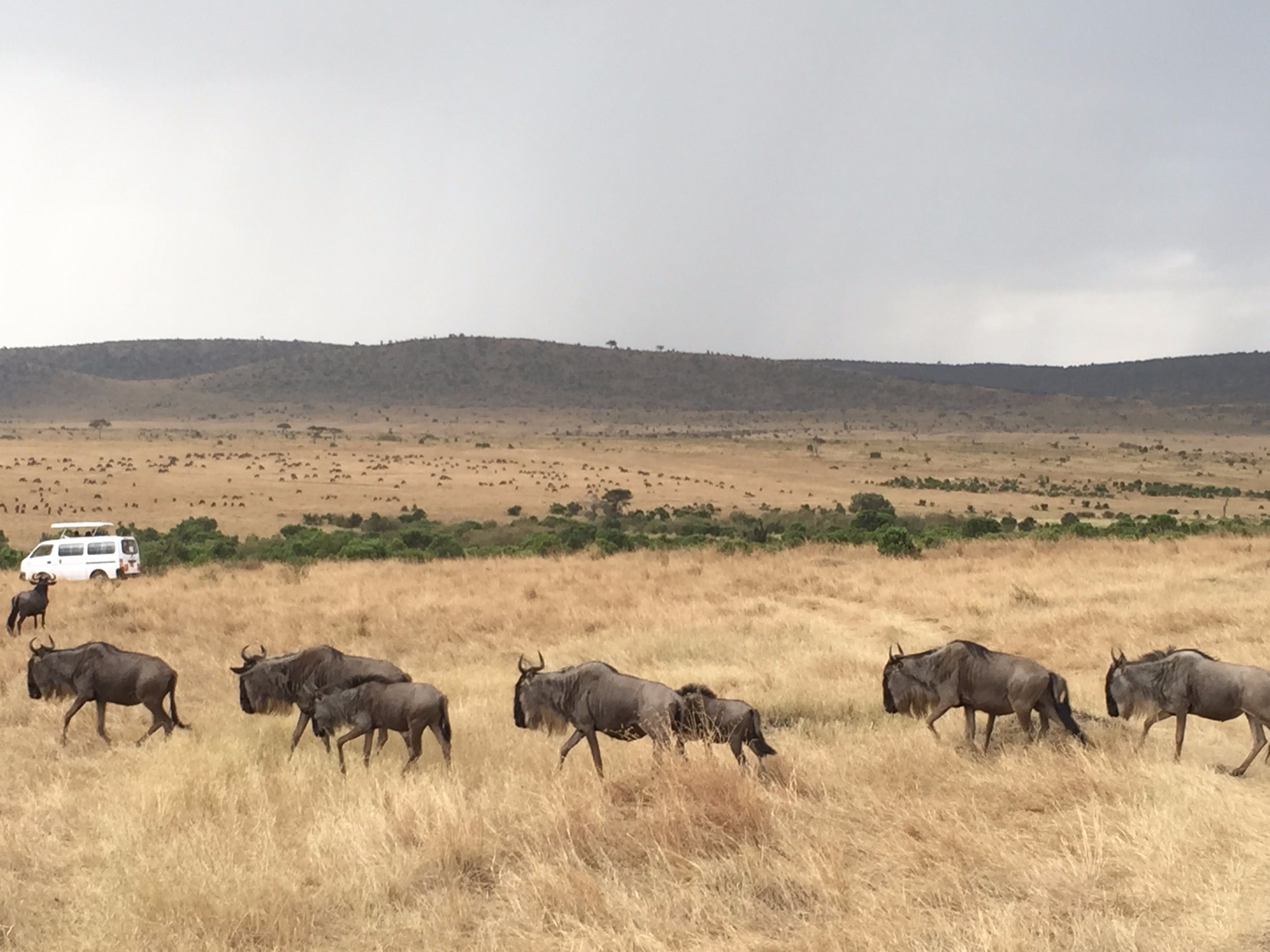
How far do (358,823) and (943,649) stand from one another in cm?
624

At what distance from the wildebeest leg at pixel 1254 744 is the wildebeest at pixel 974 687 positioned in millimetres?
1370

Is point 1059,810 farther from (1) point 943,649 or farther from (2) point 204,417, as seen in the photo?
(2) point 204,417

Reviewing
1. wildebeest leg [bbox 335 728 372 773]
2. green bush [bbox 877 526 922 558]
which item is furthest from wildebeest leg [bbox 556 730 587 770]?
green bush [bbox 877 526 922 558]

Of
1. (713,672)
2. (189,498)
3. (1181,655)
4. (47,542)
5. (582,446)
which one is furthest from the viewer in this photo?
(582,446)

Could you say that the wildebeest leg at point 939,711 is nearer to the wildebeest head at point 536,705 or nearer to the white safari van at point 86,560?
the wildebeest head at point 536,705

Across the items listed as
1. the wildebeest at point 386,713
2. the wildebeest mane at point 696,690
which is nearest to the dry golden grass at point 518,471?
the wildebeest at point 386,713

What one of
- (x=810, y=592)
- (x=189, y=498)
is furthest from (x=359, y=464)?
(x=810, y=592)

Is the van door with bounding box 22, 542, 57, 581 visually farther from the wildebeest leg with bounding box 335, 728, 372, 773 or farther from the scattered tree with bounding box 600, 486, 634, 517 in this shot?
the scattered tree with bounding box 600, 486, 634, 517

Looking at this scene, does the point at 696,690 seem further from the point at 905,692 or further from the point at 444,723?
the point at 905,692

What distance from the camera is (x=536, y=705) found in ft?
33.8

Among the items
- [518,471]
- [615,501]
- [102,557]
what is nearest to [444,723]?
[102,557]

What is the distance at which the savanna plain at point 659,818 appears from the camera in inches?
244

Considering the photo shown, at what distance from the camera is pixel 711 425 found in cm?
13912

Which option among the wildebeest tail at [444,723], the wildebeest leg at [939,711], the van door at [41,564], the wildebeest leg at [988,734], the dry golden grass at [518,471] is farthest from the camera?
the dry golden grass at [518,471]
